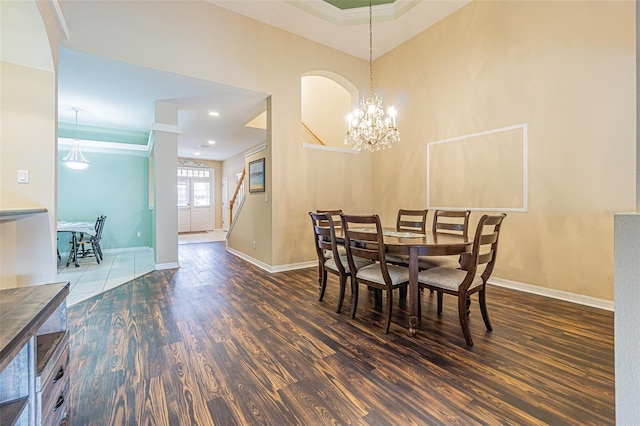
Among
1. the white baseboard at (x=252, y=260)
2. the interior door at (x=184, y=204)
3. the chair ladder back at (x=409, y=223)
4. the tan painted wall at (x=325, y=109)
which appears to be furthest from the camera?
A: the interior door at (x=184, y=204)

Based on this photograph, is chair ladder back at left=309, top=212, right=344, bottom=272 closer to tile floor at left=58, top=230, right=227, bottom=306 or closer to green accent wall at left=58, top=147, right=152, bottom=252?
tile floor at left=58, top=230, right=227, bottom=306

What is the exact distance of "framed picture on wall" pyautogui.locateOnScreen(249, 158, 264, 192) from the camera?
4.67 metres

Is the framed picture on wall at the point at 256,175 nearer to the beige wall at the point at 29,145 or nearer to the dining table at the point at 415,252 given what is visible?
the beige wall at the point at 29,145

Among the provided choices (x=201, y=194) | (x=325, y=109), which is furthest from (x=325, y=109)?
(x=201, y=194)

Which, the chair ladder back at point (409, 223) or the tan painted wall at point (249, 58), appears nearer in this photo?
the tan painted wall at point (249, 58)

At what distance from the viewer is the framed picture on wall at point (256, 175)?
15.3 ft

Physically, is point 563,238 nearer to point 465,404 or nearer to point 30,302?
point 465,404

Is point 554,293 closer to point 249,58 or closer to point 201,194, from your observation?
point 249,58

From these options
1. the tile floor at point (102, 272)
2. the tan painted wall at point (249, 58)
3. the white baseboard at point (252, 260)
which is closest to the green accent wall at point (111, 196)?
the tile floor at point (102, 272)

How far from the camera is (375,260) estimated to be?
7.80 feet

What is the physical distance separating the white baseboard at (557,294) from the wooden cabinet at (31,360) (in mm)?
4174

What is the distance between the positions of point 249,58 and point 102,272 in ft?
13.6

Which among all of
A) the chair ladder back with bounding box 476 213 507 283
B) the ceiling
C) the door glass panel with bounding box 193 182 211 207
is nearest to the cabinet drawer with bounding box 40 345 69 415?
the chair ladder back with bounding box 476 213 507 283

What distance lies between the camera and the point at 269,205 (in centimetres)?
438
